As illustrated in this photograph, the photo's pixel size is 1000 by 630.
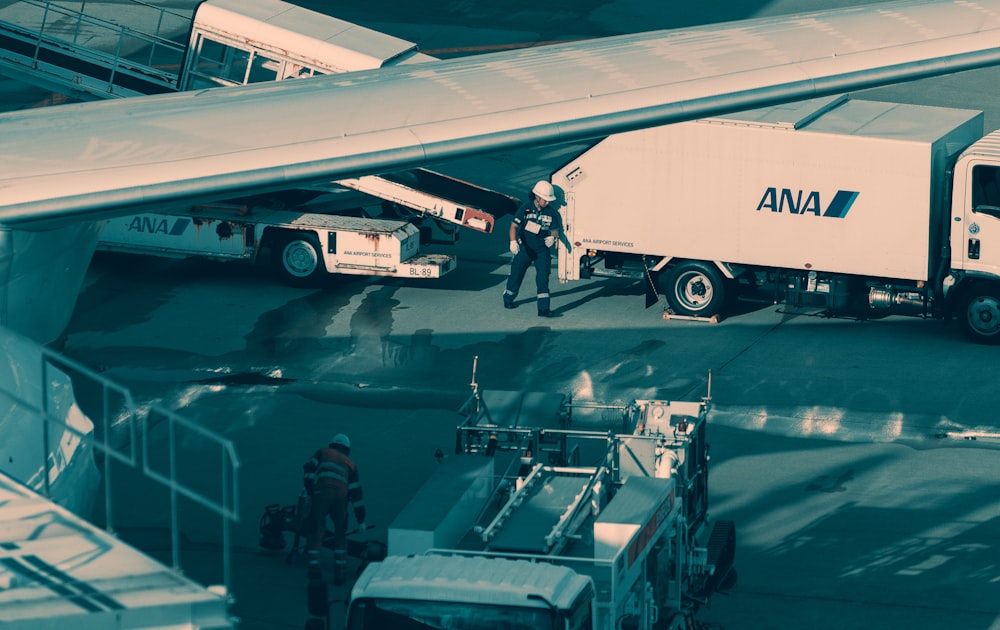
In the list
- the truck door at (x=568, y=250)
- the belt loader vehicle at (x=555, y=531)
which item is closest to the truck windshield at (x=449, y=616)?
the belt loader vehicle at (x=555, y=531)

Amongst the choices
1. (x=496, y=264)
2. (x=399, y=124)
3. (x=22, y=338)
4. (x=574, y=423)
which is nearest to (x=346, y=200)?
(x=496, y=264)

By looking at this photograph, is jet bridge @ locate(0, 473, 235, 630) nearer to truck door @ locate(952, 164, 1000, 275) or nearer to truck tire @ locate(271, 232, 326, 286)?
truck door @ locate(952, 164, 1000, 275)

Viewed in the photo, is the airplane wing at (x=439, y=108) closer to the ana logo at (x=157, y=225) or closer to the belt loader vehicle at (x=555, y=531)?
the belt loader vehicle at (x=555, y=531)

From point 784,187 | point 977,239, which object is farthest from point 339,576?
point 977,239

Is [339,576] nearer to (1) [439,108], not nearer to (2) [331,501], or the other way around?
(2) [331,501]

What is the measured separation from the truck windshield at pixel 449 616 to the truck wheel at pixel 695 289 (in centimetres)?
1429

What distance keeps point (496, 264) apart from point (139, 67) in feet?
25.6

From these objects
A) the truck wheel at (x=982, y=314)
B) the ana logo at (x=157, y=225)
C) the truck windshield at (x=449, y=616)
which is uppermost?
the ana logo at (x=157, y=225)

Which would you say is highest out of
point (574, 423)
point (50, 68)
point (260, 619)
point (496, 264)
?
point (50, 68)

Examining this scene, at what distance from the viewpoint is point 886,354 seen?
2558cm

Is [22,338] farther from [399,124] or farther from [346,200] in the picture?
[346,200]

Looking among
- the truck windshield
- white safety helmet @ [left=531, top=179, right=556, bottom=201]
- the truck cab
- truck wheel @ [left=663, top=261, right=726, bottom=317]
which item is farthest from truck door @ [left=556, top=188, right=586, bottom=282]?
the truck windshield

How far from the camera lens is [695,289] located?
27.1m

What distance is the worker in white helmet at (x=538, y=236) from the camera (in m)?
27.0
